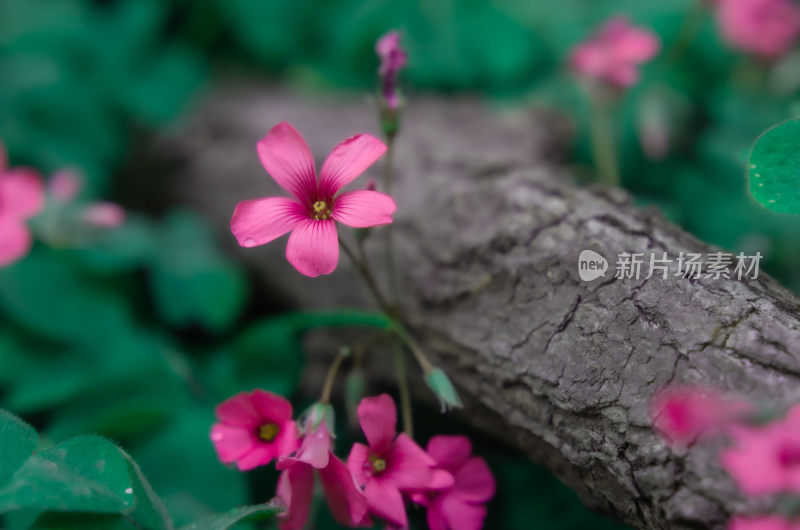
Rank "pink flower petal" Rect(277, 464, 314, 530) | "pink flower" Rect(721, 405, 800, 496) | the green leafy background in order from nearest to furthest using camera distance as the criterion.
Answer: "pink flower" Rect(721, 405, 800, 496) → "pink flower petal" Rect(277, 464, 314, 530) → the green leafy background

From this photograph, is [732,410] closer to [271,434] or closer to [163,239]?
[271,434]

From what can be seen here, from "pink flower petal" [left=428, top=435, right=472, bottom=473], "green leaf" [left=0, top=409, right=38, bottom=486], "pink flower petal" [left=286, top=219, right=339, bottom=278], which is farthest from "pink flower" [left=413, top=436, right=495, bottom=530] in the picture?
"green leaf" [left=0, top=409, right=38, bottom=486]

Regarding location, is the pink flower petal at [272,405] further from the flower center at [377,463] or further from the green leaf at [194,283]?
the green leaf at [194,283]

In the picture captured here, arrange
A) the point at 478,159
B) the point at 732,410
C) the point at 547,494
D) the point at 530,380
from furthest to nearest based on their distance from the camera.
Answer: the point at 478,159 → the point at 547,494 → the point at 530,380 → the point at 732,410

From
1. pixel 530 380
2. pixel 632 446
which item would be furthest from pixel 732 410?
pixel 530 380

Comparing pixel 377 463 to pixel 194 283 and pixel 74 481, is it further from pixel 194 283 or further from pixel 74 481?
pixel 194 283

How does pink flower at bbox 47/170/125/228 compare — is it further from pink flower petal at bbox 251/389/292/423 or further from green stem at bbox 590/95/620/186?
green stem at bbox 590/95/620/186
